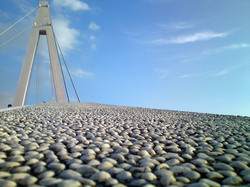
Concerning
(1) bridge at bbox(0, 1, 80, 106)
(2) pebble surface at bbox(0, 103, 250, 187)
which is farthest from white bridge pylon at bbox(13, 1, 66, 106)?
(2) pebble surface at bbox(0, 103, 250, 187)

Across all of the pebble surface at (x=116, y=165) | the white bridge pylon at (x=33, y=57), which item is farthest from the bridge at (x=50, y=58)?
the pebble surface at (x=116, y=165)

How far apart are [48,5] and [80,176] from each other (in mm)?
12560

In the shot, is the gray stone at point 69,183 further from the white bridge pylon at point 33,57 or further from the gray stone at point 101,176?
the white bridge pylon at point 33,57

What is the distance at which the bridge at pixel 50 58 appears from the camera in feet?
29.5

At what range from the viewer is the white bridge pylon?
8.97m

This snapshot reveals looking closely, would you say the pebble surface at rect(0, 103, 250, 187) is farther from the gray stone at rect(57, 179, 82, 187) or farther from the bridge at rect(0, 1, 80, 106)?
the bridge at rect(0, 1, 80, 106)

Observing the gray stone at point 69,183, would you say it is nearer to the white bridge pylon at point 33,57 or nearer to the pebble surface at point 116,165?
the pebble surface at point 116,165

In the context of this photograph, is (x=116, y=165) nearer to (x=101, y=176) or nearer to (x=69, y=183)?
(x=101, y=176)

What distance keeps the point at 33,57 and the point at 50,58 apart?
0.88 meters

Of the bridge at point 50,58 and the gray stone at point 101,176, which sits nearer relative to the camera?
the gray stone at point 101,176

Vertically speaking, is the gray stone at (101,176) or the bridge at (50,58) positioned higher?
the bridge at (50,58)

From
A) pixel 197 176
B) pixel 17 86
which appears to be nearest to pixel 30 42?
pixel 17 86

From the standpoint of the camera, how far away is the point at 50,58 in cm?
977

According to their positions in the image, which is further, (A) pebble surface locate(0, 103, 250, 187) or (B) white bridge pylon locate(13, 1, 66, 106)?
(B) white bridge pylon locate(13, 1, 66, 106)
